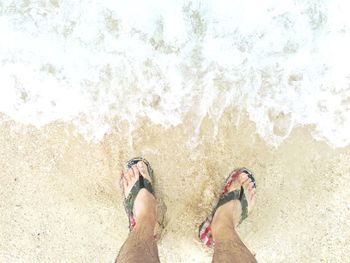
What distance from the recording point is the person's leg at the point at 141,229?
8.46ft

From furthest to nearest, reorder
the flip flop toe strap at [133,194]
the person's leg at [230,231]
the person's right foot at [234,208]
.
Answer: the flip flop toe strap at [133,194] < the person's right foot at [234,208] < the person's leg at [230,231]

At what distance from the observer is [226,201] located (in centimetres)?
300

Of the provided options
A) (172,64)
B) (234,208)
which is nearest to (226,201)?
(234,208)

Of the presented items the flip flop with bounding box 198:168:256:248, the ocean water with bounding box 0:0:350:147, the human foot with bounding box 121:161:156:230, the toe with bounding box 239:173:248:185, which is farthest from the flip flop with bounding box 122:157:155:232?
the toe with bounding box 239:173:248:185

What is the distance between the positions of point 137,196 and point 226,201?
639mm

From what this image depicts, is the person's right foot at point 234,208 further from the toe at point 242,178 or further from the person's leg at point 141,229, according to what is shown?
the person's leg at point 141,229

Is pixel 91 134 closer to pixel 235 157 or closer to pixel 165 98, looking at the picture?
pixel 165 98

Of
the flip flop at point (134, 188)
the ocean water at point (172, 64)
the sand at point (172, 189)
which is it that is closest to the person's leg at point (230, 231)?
the sand at point (172, 189)

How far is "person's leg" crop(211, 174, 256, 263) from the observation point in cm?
257

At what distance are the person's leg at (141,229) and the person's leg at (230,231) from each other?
0.41 metres

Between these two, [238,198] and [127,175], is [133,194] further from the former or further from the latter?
[238,198]

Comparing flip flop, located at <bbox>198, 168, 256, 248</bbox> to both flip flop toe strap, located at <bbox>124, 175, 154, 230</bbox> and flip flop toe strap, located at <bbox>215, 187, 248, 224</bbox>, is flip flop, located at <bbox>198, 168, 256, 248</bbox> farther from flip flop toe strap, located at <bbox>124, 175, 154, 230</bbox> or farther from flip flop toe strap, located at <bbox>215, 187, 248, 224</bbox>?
flip flop toe strap, located at <bbox>124, 175, 154, 230</bbox>

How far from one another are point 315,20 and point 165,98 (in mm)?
1199

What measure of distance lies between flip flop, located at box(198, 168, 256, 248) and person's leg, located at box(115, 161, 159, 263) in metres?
0.37
